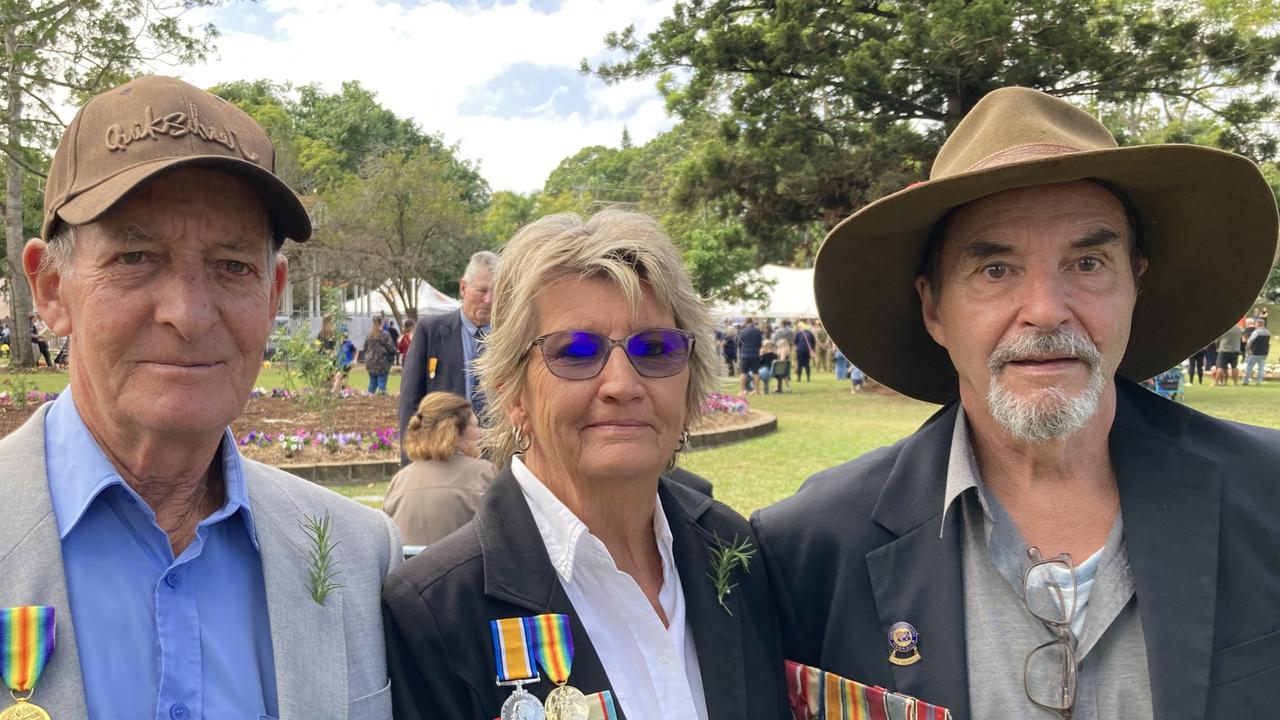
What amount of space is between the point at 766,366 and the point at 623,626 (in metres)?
22.9

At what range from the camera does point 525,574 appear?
7.25ft

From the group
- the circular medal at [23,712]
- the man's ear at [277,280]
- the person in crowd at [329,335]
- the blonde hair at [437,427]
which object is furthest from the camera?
the person in crowd at [329,335]

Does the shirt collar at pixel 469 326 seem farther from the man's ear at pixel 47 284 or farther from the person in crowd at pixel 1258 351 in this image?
the person in crowd at pixel 1258 351

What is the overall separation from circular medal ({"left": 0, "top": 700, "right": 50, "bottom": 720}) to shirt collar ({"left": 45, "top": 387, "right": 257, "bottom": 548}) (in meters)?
0.32

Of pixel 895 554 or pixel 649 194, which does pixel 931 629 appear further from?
pixel 649 194

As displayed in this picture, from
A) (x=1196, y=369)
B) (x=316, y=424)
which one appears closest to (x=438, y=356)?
(x=316, y=424)

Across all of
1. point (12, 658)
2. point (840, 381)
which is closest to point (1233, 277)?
point (12, 658)

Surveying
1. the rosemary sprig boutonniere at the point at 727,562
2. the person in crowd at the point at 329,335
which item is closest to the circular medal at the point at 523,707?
the rosemary sprig boutonniere at the point at 727,562

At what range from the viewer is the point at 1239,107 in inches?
744

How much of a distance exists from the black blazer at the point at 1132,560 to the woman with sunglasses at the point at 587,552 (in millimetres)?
190

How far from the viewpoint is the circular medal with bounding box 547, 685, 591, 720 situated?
2.08 m

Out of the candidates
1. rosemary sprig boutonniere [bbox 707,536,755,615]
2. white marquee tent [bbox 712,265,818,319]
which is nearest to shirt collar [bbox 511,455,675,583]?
rosemary sprig boutonniere [bbox 707,536,755,615]

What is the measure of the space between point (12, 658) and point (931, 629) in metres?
1.95

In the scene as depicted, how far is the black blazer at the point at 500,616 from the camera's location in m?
2.10
